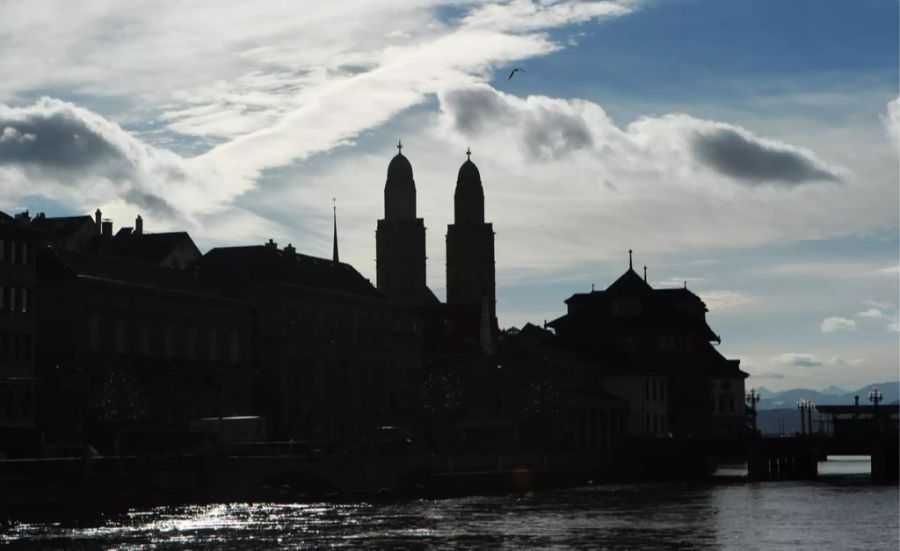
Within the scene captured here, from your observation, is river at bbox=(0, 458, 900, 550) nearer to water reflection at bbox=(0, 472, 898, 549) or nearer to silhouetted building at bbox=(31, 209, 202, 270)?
water reflection at bbox=(0, 472, 898, 549)

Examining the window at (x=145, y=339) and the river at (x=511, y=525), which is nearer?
the river at (x=511, y=525)

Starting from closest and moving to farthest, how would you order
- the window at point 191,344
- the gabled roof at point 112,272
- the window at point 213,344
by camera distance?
1. the gabled roof at point 112,272
2. the window at point 191,344
3. the window at point 213,344

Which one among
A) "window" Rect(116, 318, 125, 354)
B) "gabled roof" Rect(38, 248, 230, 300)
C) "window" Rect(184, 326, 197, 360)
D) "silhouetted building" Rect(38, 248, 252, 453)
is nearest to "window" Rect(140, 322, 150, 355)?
"silhouetted building" Rect(38, 248, 252, 453)

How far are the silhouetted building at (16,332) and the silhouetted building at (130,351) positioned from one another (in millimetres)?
4198

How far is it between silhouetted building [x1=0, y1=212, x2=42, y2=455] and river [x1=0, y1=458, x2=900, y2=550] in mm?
17445

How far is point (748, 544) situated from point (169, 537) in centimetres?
2950

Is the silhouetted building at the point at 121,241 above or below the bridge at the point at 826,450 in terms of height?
above

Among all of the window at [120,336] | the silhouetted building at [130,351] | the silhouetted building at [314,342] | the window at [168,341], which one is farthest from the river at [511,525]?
the silhouetted building at [314,342]

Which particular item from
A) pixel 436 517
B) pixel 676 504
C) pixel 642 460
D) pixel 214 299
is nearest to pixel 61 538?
pixel 436 517

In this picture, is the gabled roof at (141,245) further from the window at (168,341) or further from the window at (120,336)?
the window at (120,336)

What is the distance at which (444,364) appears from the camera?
194500 millimetres

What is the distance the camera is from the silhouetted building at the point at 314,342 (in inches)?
6206

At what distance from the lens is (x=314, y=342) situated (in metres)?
163

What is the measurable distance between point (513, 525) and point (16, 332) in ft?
138
